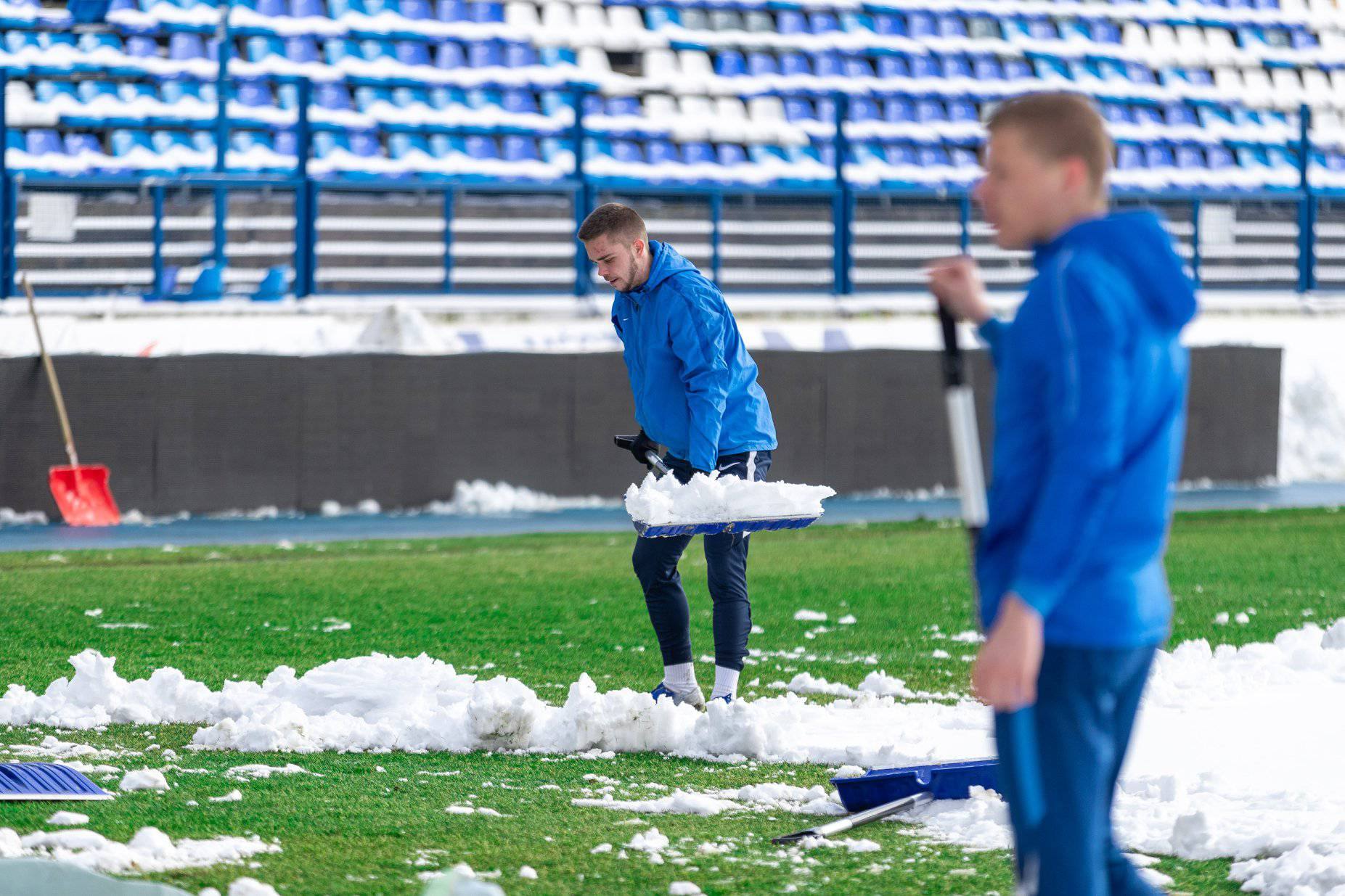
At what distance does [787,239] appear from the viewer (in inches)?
741

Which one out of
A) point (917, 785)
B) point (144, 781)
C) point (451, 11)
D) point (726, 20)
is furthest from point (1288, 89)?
point (144, 781)

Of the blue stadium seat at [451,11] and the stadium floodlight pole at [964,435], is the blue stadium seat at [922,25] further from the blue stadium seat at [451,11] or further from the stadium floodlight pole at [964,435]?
the stadium floodlight pole at [964,435]

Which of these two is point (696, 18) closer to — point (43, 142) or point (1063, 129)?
point (43, 142)

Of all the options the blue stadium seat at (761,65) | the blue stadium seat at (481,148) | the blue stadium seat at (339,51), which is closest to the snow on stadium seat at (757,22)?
the blue stadium seat at (761,65)

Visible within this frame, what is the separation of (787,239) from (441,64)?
605 cm

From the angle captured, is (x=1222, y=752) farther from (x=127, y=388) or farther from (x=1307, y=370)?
(x=1307, y=370)

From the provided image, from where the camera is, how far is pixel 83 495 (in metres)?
13.4

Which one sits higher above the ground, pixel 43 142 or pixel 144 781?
pixel 43 142

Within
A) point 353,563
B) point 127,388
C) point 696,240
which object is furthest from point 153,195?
point 353,563

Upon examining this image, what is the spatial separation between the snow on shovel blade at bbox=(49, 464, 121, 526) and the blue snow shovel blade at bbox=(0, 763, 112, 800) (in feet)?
28.2

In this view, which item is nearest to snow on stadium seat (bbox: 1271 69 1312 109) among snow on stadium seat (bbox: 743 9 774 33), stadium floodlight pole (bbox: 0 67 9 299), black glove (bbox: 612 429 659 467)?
snow on stadium seat (bbox: 743 9 774 33)

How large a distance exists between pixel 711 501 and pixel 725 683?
2.47 feet

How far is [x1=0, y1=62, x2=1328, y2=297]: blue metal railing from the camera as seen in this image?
16312 millimetres

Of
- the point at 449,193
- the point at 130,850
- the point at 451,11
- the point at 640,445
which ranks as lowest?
the point at 130,850
